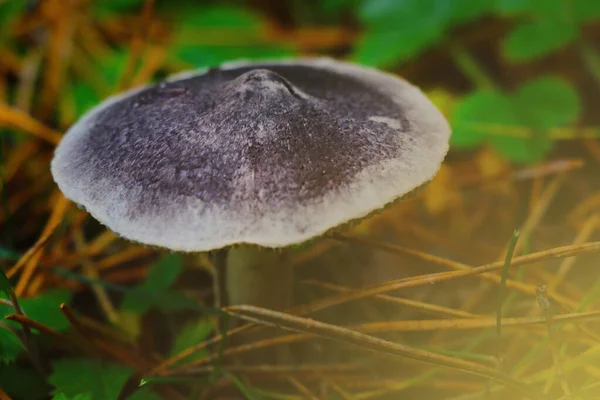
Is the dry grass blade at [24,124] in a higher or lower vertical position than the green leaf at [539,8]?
lower

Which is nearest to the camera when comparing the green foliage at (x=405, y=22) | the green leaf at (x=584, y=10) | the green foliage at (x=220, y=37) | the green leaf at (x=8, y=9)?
the green leaf at (x=584, y=10)

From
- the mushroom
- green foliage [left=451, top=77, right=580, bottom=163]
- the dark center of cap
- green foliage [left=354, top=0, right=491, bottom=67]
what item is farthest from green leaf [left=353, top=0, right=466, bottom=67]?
the dark center of cap

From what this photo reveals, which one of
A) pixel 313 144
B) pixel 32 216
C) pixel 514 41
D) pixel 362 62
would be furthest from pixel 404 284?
pixel 32 216

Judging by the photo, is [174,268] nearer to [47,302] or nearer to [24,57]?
[47,302]

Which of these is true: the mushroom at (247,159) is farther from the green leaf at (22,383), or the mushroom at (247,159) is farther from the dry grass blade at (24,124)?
the dry grass blade at (24,124)

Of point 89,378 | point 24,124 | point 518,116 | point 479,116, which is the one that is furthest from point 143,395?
point 518,116

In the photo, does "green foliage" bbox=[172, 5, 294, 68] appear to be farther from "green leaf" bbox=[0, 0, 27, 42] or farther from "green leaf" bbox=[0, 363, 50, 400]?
"green leaf" bbox=[0, 363, 50, 400]

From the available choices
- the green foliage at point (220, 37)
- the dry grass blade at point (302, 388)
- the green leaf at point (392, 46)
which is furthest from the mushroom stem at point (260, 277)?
the green foliage at point (220, 37)
